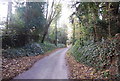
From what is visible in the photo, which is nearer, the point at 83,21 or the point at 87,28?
the point at 87,28

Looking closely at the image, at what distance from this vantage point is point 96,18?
7648 mm

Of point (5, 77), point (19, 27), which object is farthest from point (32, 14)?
point (5, 77)

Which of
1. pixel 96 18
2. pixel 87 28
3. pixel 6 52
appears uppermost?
pixel 96 18

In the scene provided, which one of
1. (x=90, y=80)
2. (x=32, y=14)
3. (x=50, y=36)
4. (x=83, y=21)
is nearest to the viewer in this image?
(x=90, y=80)

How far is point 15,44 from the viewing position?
9359 mm

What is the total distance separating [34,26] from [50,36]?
10.0 meters

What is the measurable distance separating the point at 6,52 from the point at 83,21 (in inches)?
243

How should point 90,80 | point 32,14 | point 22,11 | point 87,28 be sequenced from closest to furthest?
point 90,80
point 87,28
point 22,11
point 32,14

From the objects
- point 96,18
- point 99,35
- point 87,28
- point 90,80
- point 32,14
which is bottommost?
point 90,80

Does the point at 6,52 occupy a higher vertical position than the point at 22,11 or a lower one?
lower

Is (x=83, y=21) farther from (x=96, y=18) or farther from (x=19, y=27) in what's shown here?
(x=19, y=27)

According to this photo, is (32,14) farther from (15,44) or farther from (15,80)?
(15,80)

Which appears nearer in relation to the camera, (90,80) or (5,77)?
(90,80)

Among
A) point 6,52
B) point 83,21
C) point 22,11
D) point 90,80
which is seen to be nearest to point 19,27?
point 22,11
